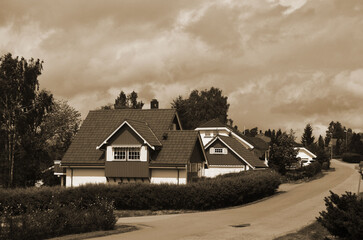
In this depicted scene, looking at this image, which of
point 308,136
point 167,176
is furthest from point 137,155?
point 308,136

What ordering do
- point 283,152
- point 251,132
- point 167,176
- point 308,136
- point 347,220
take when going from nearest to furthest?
point 347,220, point 167,176, point 283,152, point 308,136, point 251,132

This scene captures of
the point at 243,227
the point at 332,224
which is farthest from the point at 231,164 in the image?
the point at 332,224

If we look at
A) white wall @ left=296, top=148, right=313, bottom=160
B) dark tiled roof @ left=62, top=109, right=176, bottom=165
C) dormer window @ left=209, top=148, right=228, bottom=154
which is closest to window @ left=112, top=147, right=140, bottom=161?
dark tiled roof @ left=62, top=109, right=176, bottom=165

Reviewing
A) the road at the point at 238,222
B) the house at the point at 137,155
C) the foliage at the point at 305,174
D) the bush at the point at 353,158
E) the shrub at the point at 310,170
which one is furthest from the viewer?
the bush at the point at 353,158

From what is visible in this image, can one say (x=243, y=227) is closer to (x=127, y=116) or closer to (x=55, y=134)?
(x=127, y=116)

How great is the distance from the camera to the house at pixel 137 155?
44250 millimetres

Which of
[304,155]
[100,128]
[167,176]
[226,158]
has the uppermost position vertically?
[100,128]

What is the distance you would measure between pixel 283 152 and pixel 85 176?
31.5m

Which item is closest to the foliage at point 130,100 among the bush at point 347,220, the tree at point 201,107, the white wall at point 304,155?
the tree at point 201,107

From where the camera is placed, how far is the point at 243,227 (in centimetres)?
2480

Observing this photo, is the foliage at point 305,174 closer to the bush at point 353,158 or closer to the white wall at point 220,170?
the white wall at point 220,170

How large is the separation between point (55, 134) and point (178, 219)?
176 ft

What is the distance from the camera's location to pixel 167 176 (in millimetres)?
44188

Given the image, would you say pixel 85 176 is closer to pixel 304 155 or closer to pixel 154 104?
pixel 154 104
